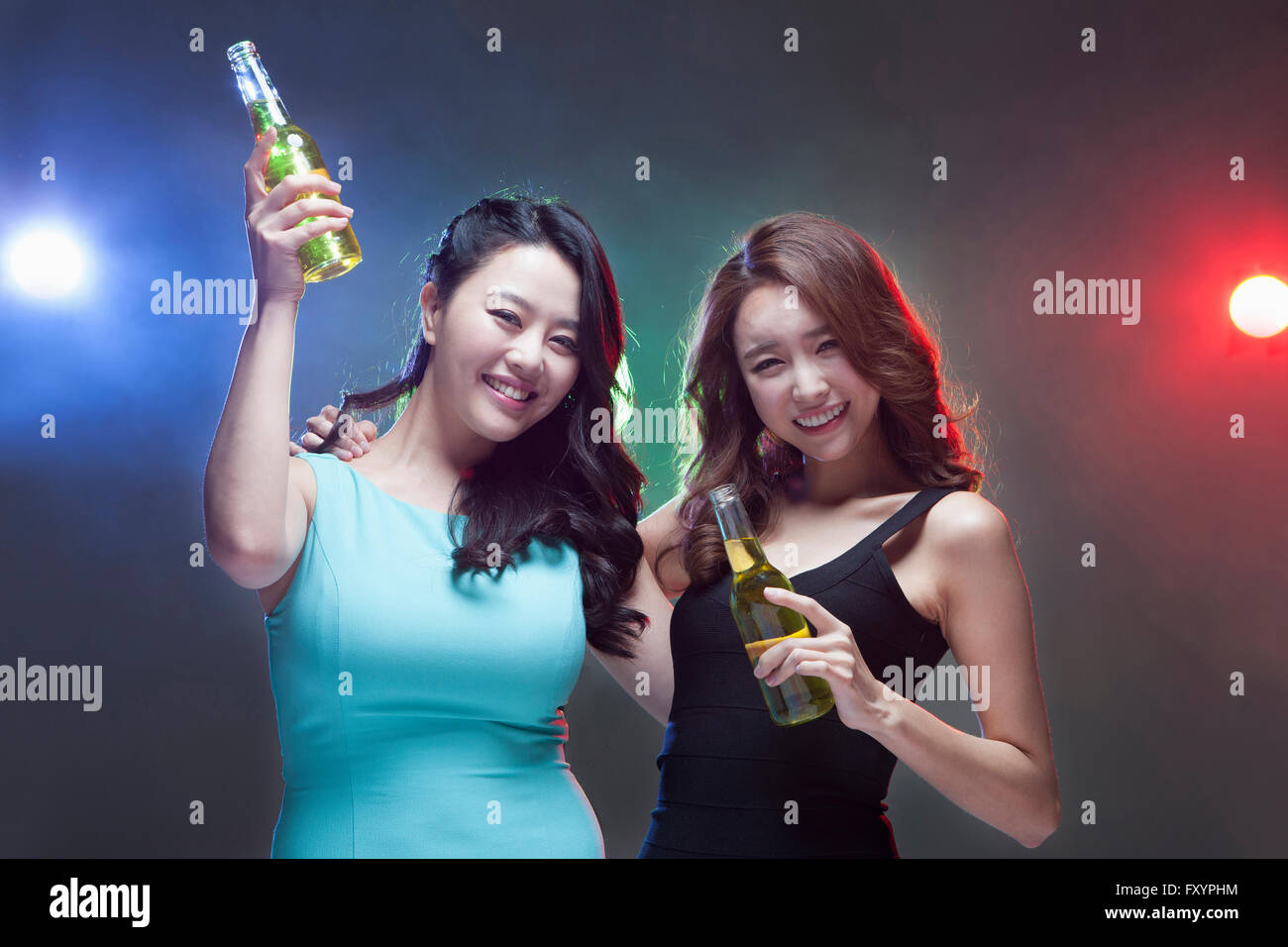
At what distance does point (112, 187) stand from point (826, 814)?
3.29m

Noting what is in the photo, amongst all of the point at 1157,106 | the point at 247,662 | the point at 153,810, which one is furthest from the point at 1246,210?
the point at 153,810

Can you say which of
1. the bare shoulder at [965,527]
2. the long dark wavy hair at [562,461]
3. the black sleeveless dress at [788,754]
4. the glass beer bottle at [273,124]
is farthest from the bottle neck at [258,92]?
the bare shoulder at [965,527]

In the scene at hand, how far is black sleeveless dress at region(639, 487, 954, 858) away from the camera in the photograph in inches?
67.3

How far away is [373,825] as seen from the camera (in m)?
1.67

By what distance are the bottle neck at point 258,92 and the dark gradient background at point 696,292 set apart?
1985 mm

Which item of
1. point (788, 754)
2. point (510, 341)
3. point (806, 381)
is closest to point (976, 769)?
point (788, 754)

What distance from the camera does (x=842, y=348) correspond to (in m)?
1.79

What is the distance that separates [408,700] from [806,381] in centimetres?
81

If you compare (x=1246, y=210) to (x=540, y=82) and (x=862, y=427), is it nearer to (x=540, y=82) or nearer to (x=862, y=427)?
(x=540, y=82)

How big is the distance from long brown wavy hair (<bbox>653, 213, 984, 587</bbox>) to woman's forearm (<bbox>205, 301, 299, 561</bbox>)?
73 centimetres

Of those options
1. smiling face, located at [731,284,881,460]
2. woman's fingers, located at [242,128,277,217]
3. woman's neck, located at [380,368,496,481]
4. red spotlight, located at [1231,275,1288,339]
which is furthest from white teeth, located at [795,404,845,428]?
red spotlight, located at [1231,275,1288,339]

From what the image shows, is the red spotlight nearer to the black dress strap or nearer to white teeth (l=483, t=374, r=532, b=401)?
the black dress strap

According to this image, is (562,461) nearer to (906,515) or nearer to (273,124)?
(906,515)

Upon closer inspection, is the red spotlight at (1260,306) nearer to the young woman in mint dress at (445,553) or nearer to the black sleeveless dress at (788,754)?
the black sleeveless dress at (788,754)
